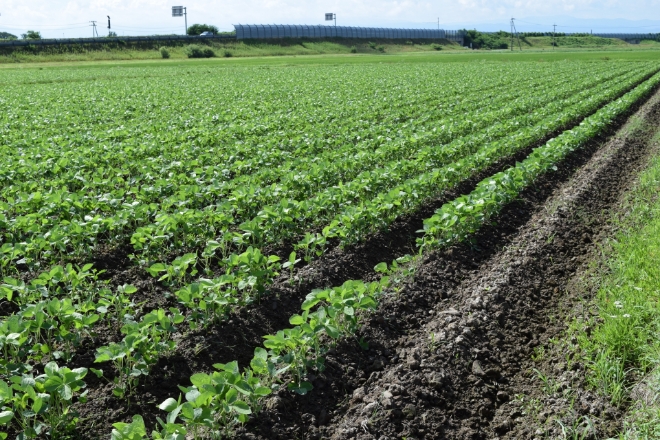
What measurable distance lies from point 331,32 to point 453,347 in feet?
345

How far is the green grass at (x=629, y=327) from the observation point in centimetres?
411

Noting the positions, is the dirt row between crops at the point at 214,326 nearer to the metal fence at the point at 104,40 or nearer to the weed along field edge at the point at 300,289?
the weed along field edge at the point at 300,289

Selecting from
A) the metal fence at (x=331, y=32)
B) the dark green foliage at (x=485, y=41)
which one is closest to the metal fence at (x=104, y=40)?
the metal fence at (x=331, y=32)

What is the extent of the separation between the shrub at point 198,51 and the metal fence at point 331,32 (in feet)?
44.0

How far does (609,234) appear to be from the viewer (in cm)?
782

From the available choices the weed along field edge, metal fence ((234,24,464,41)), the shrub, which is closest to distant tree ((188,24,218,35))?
metal fence ((234,24,464,41))

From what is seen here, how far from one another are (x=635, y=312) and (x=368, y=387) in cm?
256

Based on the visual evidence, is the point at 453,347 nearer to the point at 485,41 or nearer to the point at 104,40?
the point at 104,40

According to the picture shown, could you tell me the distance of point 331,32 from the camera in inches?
4097

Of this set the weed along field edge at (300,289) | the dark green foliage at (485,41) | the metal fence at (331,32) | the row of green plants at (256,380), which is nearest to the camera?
the row of green plants at (256,380)

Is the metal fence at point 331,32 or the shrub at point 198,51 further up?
the metal fence at point 331,32

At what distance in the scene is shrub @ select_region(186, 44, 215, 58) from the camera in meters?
75.6

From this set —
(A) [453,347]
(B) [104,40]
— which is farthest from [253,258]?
(B) [104,40]

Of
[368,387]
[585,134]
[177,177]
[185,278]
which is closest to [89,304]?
[185,278]
